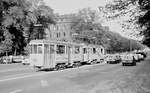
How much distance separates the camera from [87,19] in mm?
70750

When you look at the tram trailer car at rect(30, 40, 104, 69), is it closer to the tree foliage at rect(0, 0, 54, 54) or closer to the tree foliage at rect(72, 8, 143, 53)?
the tree foliage at rect(0, 0, 54, 54)

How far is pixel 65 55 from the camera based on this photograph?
25.8 metres

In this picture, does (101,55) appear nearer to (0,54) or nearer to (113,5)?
(0,54)

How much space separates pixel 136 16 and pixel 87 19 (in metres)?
59.7

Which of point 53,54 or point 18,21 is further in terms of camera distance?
point 18,21

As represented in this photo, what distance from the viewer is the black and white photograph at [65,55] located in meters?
11.9

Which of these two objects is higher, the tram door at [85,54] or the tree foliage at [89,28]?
the tree foliage at [89,28]

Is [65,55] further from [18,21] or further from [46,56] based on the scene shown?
[18,21]

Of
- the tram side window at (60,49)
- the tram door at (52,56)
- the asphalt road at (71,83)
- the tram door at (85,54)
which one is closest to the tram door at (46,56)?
the tram door at (52,56)

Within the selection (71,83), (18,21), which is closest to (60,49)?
(71,83)

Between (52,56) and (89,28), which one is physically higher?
(89,28)

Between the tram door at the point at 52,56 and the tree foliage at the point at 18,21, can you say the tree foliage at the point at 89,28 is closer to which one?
the tree foliage at the point at 18,21

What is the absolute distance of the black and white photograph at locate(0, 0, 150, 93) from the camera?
469 inches

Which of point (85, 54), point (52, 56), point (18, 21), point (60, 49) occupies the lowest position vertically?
point (52, 56)
